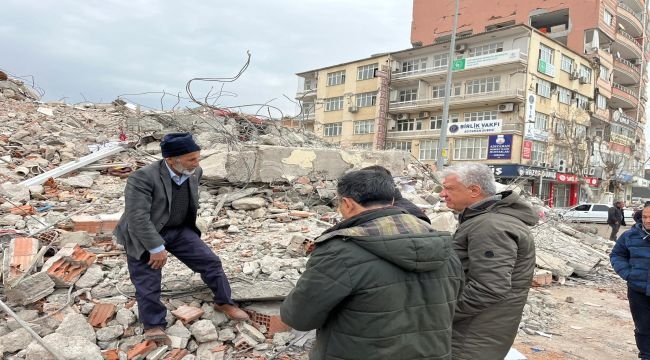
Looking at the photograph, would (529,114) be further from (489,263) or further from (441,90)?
(489,263)

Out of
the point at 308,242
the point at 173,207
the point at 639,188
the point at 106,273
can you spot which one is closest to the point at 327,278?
the point at 173,207

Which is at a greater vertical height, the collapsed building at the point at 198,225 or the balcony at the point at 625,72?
the balcony at the point at 625,72

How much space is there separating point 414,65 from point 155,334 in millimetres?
35303

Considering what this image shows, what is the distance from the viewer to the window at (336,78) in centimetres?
3856

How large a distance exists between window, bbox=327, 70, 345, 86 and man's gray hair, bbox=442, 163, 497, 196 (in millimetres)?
37192

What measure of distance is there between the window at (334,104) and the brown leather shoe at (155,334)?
36520mm

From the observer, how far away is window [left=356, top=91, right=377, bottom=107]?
36344 millimetres

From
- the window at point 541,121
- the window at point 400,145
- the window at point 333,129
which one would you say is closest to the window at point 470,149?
the window at point 541,121

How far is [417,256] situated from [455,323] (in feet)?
3.08

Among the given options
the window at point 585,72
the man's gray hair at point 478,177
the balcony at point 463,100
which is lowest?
the man's gray hair at point 478,177

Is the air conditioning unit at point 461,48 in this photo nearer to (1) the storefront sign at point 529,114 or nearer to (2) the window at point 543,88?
(2) the window at point 543,88

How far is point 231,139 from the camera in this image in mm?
7746

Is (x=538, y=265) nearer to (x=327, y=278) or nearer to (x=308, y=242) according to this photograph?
(x=308, y=242)

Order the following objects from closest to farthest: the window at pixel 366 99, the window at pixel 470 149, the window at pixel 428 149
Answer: the window at pixel 470 149, the window at pixel 428 149, the window at pixel 366 99
